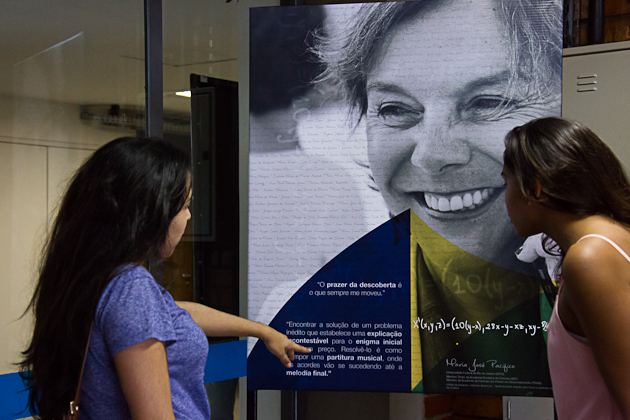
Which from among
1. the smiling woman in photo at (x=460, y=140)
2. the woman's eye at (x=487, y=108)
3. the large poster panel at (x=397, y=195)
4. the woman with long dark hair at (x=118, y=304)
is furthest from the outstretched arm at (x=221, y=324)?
the woman's eye at (x=487, y=108)

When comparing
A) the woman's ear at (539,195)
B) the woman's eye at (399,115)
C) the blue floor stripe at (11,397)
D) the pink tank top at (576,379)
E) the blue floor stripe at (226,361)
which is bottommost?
the blue floor stripe at (226,361)

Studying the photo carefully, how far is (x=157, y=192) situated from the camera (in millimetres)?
1083

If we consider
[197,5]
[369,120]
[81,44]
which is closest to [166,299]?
[369,120]

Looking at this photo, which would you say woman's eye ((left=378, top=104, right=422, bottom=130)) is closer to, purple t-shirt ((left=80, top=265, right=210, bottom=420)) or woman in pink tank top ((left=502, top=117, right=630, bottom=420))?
woman in pink tank top ((left=502, top=117, right=630, bottom=420))

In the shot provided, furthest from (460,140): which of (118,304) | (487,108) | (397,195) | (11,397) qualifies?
(11,397)

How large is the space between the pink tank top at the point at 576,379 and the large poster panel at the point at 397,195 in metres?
0.84

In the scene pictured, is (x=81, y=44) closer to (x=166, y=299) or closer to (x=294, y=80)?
(x=294, y=80)

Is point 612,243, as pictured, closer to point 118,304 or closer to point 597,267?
point 597,267

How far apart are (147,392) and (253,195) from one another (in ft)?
4.18

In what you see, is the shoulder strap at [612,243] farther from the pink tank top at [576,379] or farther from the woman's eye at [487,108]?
the woman's eye at [487,108]

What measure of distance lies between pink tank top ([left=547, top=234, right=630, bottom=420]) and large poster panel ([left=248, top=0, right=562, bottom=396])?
2.76 ft

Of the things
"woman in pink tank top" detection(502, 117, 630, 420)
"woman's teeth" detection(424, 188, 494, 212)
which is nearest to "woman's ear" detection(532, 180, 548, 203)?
"woman in pink tank top" detection(502, 117, 630, 420)

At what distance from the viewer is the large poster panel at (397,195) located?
6.77ft

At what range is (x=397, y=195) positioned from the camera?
6.95 feet
